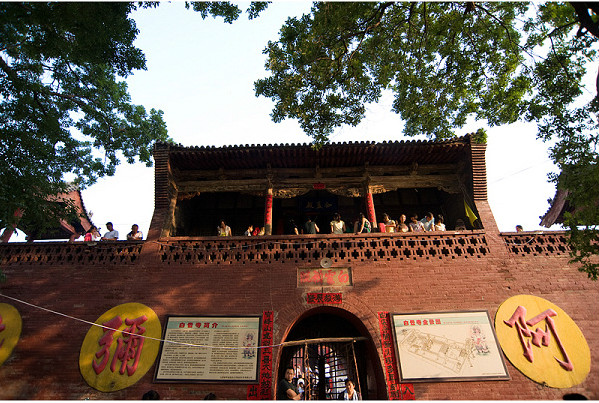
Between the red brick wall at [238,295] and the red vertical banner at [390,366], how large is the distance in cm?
13

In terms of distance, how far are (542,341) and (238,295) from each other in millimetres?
6110

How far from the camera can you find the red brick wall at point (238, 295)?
6.61 m

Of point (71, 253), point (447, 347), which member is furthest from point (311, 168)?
point (71, 253)

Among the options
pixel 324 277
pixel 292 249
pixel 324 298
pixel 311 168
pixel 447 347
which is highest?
pixel 311 168

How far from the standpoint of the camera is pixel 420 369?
6543mm

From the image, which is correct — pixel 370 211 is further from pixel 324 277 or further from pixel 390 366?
pixel 390 366

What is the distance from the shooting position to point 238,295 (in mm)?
7484

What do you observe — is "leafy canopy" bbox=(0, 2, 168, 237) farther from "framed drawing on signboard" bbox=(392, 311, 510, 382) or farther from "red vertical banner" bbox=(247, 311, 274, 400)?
"framed drawing on signboard" bbox=(392, 311, 510, 382)

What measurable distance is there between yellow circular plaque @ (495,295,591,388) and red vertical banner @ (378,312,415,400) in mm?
2071

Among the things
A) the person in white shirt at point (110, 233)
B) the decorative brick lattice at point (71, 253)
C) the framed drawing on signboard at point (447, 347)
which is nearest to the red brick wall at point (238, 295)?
the decorative brick lattice at point (71, 253)

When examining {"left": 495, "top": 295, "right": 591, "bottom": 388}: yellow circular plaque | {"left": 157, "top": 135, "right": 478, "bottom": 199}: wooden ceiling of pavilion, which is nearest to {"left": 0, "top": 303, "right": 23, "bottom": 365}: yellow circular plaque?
{"left": 157, "top": 135, "right": 478, "bottom": 199}: wooden ceiling of pavilion

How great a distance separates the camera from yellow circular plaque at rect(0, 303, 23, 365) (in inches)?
278

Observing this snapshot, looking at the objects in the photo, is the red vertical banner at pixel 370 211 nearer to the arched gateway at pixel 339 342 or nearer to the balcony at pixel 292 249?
the balcony at pixel 292 249

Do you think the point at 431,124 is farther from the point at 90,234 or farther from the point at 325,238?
the point at 90,234
